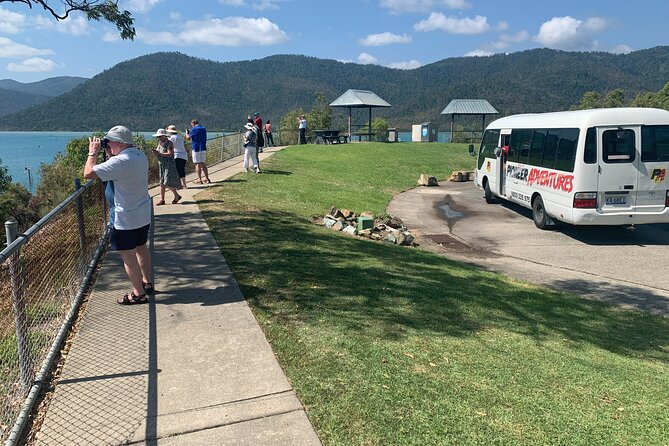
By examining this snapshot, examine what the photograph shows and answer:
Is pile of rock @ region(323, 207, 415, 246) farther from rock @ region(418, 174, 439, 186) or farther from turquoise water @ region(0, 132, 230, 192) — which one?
turquoise water @ region(0, 132, 230, 192)

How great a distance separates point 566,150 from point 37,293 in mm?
9787

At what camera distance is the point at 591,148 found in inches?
385

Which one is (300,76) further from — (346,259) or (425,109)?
(346,259)

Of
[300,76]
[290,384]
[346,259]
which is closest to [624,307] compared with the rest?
[346,259]

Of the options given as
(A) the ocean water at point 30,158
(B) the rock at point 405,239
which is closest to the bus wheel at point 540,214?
(B) the rock at point 405,239

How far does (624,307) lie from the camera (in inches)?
261

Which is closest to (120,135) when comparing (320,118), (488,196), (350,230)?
(350,230)

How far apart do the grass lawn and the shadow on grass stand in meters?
0.02

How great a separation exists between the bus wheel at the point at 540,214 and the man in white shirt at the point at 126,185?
938cm

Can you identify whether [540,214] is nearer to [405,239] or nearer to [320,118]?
[405,239]

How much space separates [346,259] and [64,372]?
4.31 m

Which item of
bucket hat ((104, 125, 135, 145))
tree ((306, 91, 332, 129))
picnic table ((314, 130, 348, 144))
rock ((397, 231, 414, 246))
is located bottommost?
rock ((397, 231, 414, 246))

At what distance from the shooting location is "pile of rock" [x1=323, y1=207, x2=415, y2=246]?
10.1 meters

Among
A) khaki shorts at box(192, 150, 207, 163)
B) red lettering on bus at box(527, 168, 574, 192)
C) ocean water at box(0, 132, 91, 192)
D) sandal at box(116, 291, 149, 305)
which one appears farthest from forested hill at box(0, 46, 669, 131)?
sandal at box(116, 291, 149, 305)
